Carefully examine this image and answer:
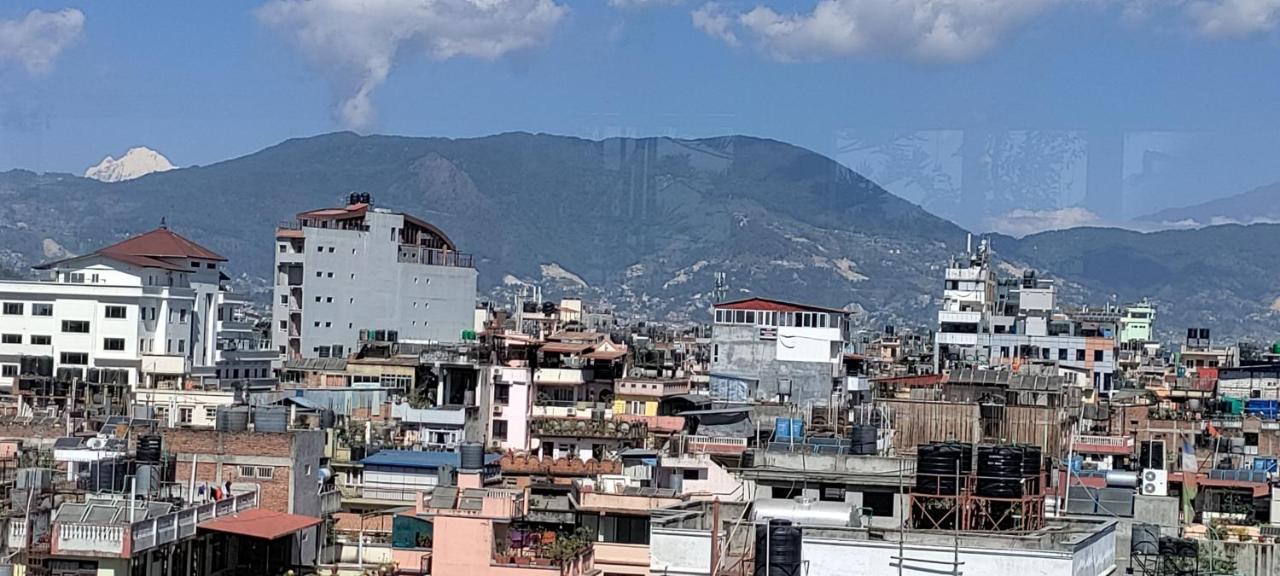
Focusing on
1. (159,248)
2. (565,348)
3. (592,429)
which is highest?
(159,248)

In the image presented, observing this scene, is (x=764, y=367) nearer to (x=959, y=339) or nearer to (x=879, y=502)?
(x=959, y=339)

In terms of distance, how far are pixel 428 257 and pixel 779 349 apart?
25.1 metres

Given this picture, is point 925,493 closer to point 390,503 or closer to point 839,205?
point 390,503

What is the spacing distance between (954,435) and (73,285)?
86.4 ft

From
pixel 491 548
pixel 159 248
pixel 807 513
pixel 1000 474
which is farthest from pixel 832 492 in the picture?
pixel 159 248

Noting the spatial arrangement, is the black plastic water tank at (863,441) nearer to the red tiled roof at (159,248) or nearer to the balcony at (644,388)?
the balcony at (644,388)

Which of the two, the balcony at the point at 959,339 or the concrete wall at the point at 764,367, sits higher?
the balcony at the point at 959,339

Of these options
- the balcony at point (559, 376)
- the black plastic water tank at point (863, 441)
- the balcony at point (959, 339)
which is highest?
the balcony at point (959, 339)

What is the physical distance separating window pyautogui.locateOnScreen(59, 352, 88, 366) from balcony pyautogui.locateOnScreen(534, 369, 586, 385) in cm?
1279

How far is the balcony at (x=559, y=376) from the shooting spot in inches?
1367

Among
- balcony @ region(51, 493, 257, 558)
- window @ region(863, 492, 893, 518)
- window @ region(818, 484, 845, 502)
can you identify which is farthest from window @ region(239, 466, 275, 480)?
window @ region(863, 492, 893, 518)

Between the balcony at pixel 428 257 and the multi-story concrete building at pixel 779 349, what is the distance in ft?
73.1

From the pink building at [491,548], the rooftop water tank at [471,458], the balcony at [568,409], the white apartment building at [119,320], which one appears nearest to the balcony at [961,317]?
the white apartment building at [119,320]

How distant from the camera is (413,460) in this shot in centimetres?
2267
